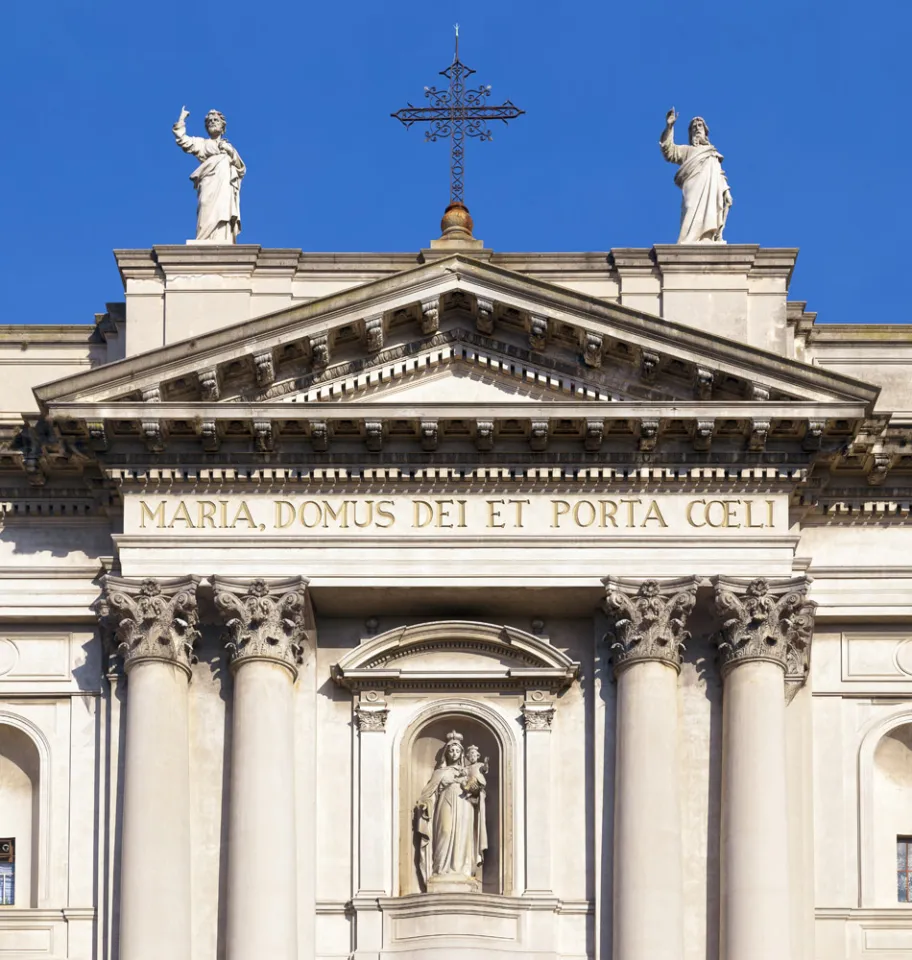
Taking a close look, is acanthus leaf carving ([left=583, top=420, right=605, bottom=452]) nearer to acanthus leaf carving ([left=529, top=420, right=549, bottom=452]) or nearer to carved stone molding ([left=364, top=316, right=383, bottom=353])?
acanthus leaf carving ([left=529, top=420, right=549, bottom=452])

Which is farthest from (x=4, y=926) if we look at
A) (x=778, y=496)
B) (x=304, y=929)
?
(x=778, y=496)

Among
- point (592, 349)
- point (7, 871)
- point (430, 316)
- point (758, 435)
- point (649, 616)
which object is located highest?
point (430, 316)

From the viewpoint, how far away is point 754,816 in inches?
1779

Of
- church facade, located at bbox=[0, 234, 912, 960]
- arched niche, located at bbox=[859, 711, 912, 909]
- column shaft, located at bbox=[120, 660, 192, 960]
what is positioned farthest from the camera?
arched niche, located at bbox=[859, 711, 912, 909]

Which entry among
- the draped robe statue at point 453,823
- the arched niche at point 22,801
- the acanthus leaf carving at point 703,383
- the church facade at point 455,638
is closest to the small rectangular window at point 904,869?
the church facade at point 455,638

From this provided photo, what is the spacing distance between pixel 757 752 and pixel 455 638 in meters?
4.38

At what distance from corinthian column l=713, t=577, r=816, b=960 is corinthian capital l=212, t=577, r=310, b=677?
5534 millimetres

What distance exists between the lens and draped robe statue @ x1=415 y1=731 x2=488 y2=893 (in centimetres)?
4600

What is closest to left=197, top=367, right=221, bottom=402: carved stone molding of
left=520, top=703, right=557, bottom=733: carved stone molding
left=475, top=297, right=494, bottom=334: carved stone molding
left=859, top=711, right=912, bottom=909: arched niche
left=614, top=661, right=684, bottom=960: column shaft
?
left=475, top=297, right=494, bottom=334: carved stone molding

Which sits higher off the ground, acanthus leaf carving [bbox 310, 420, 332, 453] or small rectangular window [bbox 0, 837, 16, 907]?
acanthus leaf carving [bbox 310, 420, 332, 453]

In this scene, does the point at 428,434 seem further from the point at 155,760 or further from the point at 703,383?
the point at 155,760

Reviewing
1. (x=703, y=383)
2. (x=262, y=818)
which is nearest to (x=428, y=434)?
(x=703, y=383)

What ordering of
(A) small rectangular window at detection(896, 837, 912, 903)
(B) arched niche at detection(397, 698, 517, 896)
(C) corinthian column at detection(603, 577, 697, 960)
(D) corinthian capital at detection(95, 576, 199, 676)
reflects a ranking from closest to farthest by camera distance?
(C) corinthian column at detection(603, 577, 697, 960), (D) corinthian capital at detection(95, 576, 199, 676), (B) arched niche at detection(397, 698, 517, 896), (A) small rectangular window at detection(896, 837, 912, 903)

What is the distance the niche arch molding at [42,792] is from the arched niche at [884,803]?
10758 millimetres
